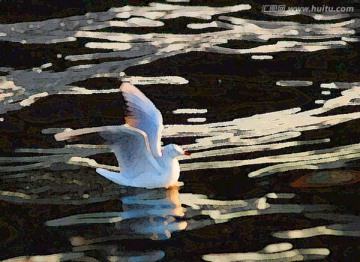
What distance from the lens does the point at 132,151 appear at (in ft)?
28.0

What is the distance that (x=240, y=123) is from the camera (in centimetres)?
1061

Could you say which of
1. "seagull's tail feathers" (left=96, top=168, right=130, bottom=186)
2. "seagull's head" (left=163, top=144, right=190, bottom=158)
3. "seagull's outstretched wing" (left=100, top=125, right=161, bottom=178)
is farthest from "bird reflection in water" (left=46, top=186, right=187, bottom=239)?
"seagull's head" (left=163, top=144, right=190, bottom=158)

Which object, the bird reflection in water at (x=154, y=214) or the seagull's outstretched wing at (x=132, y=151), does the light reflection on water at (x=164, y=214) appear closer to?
the bird reflection in water at (x=154, y=214)

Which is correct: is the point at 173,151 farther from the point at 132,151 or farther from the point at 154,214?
the point at 154,214

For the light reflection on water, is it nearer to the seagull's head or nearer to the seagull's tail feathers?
the seagull's tail feathers

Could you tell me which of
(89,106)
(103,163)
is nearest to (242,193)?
(103,163)

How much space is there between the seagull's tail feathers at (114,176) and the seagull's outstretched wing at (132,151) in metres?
0.05

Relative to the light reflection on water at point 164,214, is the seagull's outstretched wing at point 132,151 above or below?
above

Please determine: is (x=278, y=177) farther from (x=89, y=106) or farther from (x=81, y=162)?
(x=89, y=106)

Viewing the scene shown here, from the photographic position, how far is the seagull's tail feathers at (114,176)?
8.65 m

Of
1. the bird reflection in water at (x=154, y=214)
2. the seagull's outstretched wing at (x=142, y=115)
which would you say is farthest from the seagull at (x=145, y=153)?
the bird reflection in water at (x=154, y=214)

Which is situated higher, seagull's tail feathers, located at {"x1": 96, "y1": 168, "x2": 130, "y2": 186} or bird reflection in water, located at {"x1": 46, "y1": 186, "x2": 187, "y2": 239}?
seagull's tail feathers, located at {"x1": 96, "y1": 168, "x2": 130, "y2": 186}

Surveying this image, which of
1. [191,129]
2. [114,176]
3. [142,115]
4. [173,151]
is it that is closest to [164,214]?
[173,151]

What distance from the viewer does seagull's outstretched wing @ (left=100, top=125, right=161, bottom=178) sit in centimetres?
834
